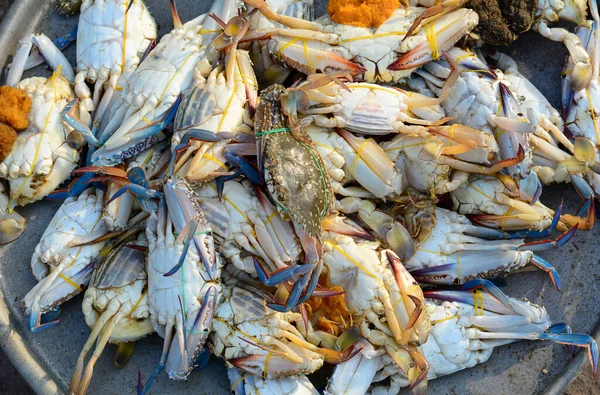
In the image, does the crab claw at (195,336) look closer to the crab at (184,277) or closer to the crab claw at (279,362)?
the crab at (184,277)

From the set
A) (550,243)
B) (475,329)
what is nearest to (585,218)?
(550,243)

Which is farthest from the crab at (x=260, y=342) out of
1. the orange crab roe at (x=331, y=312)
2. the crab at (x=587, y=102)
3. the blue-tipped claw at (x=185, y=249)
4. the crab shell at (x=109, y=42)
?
the crab at (x=587, y=102)

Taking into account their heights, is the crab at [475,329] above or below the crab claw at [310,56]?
below

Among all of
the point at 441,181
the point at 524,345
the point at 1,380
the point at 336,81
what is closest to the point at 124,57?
the point at 336,81

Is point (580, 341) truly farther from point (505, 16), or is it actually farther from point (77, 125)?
point (77, 125)

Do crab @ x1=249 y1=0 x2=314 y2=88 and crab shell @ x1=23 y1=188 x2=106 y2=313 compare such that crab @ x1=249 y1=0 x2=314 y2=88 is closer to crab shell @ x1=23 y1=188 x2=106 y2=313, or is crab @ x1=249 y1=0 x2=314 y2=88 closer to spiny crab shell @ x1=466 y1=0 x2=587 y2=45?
spiny crab shell @ x1=466 y1=0 x2=587 y2=45

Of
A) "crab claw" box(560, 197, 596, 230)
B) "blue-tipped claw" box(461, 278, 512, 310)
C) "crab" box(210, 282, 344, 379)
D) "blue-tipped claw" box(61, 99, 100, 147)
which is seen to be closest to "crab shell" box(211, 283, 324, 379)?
"crab" box(210, 282, 344, 379)

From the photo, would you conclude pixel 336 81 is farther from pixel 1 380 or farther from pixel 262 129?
pixel 1 380
